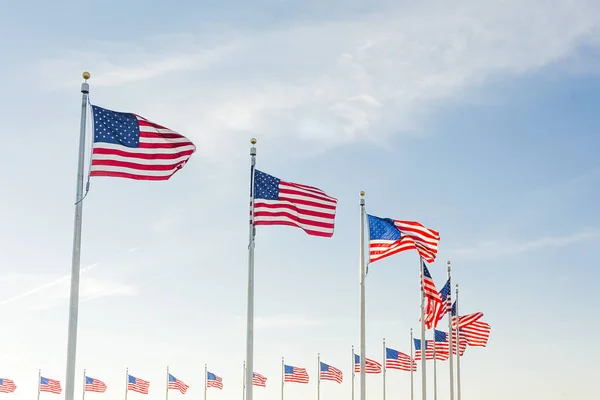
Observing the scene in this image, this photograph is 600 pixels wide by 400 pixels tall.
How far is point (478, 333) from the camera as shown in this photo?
62.2 meters

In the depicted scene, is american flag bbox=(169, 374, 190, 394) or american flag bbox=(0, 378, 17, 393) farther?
american flag bbox=(0, 378, 17, 393)

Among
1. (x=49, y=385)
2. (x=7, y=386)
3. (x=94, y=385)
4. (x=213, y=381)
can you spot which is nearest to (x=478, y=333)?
(x=213, y=381)

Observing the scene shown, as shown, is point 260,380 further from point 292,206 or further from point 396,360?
point 292,206

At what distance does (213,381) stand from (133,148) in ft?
216

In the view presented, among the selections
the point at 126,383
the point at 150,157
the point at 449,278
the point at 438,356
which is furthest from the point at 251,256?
the point at 126,383

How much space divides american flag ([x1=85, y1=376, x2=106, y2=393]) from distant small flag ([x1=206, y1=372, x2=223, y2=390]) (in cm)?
1024

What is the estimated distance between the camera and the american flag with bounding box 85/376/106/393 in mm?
84656

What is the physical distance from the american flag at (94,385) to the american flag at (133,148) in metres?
63.5

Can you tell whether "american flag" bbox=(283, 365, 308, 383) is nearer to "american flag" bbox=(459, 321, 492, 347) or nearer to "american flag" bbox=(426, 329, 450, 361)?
"american flag" bbox=(426, 329, 450, 361)

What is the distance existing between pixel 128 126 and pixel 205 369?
71.2m

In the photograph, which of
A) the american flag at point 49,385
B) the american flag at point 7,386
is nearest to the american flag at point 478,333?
the american flag at point 49,385

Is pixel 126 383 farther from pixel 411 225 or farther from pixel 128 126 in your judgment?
pixel 128 126

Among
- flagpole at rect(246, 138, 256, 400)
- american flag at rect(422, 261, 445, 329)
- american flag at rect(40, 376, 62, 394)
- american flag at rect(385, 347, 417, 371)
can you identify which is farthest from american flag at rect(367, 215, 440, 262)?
american flag at rect(40, 376, 62, 394)

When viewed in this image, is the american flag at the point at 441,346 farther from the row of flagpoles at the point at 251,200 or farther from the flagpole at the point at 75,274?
the flagpole at the point at 75,274
